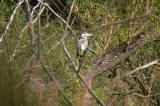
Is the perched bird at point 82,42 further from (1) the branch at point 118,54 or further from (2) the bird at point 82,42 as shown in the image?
(1) the branch at point 118,54

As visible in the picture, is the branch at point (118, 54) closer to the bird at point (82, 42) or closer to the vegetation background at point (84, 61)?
the vegetation background at point (84, 61)

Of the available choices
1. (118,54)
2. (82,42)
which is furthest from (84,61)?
(82,42)

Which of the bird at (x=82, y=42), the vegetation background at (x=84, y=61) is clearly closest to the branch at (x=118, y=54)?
the vegetation background at (x=84, y=61)

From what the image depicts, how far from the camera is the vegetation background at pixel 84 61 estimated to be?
196 cm

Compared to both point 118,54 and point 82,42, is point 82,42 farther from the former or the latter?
point 118,54

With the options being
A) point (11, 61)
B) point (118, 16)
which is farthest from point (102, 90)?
point (11, 61)

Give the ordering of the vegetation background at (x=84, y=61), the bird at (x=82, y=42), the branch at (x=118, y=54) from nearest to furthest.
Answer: the vegetation background at (x=84, y=61) < the branch at (x=118, y=54) < the bird at (x=82, y=42)

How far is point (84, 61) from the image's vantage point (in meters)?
3.94

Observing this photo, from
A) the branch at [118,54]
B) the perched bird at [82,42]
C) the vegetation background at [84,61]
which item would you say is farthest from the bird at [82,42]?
the branch at [118,54]

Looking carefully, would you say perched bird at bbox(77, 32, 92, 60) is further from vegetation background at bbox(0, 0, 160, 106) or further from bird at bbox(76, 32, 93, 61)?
vegetation background at bbox(0, 0, 160, 106)

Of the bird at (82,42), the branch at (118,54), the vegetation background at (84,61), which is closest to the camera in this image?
the vegetation background at (84,61)

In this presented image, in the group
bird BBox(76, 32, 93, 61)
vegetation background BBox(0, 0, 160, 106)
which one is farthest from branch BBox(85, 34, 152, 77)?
bird BBox(76, 32, 93, 61)

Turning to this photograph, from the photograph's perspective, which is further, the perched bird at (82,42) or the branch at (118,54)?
the perched bird at (82,42)

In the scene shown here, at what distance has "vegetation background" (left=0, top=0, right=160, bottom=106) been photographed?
196 cm
